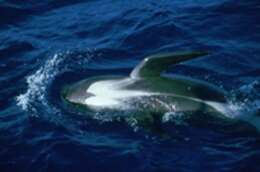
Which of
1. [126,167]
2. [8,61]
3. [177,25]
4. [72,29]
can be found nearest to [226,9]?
[177,25]

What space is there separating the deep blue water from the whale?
186 mm

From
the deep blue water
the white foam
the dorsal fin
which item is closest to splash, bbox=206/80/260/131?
the deep blue water

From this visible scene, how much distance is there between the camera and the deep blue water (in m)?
9.23

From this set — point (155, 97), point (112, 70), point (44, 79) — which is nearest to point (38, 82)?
point (44, 79)

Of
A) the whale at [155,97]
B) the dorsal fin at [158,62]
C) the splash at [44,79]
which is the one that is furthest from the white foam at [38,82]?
the dorsal fin at [158,62]

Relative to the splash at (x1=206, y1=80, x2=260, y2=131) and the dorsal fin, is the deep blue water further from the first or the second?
the dorsal fin

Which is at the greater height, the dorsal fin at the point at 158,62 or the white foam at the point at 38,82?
the dorsal fin at the point at 158,62

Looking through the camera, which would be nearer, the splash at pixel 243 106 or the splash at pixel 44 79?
the splash at pixel 243 106

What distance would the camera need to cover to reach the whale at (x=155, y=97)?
9609 mm

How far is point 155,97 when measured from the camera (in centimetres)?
985

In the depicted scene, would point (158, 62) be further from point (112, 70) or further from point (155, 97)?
point (112, 70)

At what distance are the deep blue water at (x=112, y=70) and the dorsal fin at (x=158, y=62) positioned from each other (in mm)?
865

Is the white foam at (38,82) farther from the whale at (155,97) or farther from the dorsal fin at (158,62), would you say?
the dorsal fin at (158,62)

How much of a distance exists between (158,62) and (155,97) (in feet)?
1.87
